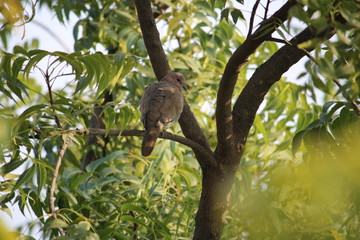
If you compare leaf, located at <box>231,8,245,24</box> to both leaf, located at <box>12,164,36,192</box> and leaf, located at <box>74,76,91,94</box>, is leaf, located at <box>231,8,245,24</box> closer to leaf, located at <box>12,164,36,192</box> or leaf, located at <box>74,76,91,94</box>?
leaf, located at <box>74,76,91,94</box>

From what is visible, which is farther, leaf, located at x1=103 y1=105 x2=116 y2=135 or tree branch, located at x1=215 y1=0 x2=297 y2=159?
leaf, located at x1=103 y1=105 x2=116 y2=135

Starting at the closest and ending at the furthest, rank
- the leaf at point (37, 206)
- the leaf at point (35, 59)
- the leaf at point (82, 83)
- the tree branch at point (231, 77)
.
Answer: the tree branch at point (231, 77)
the leaf at point (35, 59)
the leaf at point (82, 83)
the leaf at point (37, 206)

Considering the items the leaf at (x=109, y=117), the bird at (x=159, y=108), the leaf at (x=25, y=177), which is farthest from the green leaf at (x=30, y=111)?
the bird at (x=159, y=108)

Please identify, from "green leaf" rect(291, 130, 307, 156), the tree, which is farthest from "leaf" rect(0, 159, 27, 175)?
"green leaf" rect(291, 130, 307, 156)

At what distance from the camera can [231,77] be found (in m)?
2.91

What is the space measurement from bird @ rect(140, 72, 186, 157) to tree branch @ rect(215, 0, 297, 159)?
641 millimetres

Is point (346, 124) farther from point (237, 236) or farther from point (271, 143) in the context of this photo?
point (271, 143)

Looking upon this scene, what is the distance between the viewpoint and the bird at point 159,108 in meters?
3.89

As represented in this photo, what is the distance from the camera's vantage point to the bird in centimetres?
389

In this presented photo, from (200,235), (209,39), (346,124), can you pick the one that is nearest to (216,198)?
(200,235)

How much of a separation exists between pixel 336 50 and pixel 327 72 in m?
0.09

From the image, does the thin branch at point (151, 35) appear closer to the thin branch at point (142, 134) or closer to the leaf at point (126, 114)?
the leaf at point (126, 114)

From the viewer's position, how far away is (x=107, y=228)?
306cm

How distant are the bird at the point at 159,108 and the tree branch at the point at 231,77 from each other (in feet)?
2.10
